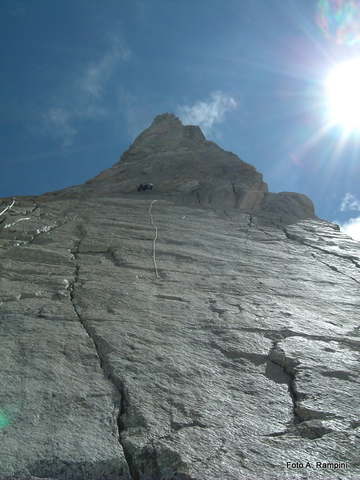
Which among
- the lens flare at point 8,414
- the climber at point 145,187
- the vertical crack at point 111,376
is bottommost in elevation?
the lens flare at point 8,414

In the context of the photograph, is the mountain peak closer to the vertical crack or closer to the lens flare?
the vertical crack

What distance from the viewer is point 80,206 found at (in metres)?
7.52

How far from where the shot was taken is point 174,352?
9.77ft

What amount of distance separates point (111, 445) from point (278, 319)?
6.61ft

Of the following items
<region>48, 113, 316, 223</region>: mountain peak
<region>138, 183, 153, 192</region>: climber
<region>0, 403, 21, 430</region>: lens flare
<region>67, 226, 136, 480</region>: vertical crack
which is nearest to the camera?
<region>67, 226, 136, 480</region>: vertical crack

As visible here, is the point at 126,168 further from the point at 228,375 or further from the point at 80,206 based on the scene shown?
the point at 228,375

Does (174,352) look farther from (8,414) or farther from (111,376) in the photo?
(8,414)

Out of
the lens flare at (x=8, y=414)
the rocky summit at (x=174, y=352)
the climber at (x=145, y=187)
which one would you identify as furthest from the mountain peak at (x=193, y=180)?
the lens flare at (x=8, y=414)

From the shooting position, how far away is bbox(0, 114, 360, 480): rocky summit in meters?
2.07

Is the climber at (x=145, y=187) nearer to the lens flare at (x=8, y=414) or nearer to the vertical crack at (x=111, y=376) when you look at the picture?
the vertical crack at (x=111, y=376)

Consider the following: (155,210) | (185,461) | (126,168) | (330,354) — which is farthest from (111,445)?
(126,168)

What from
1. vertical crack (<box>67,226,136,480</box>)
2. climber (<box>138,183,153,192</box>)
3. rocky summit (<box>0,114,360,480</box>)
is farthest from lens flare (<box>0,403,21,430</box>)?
climber (<box>138,183,153,192</box>)

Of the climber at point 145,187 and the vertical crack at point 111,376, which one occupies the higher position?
the climber at point 145,187

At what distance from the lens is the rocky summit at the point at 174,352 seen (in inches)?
81.4
